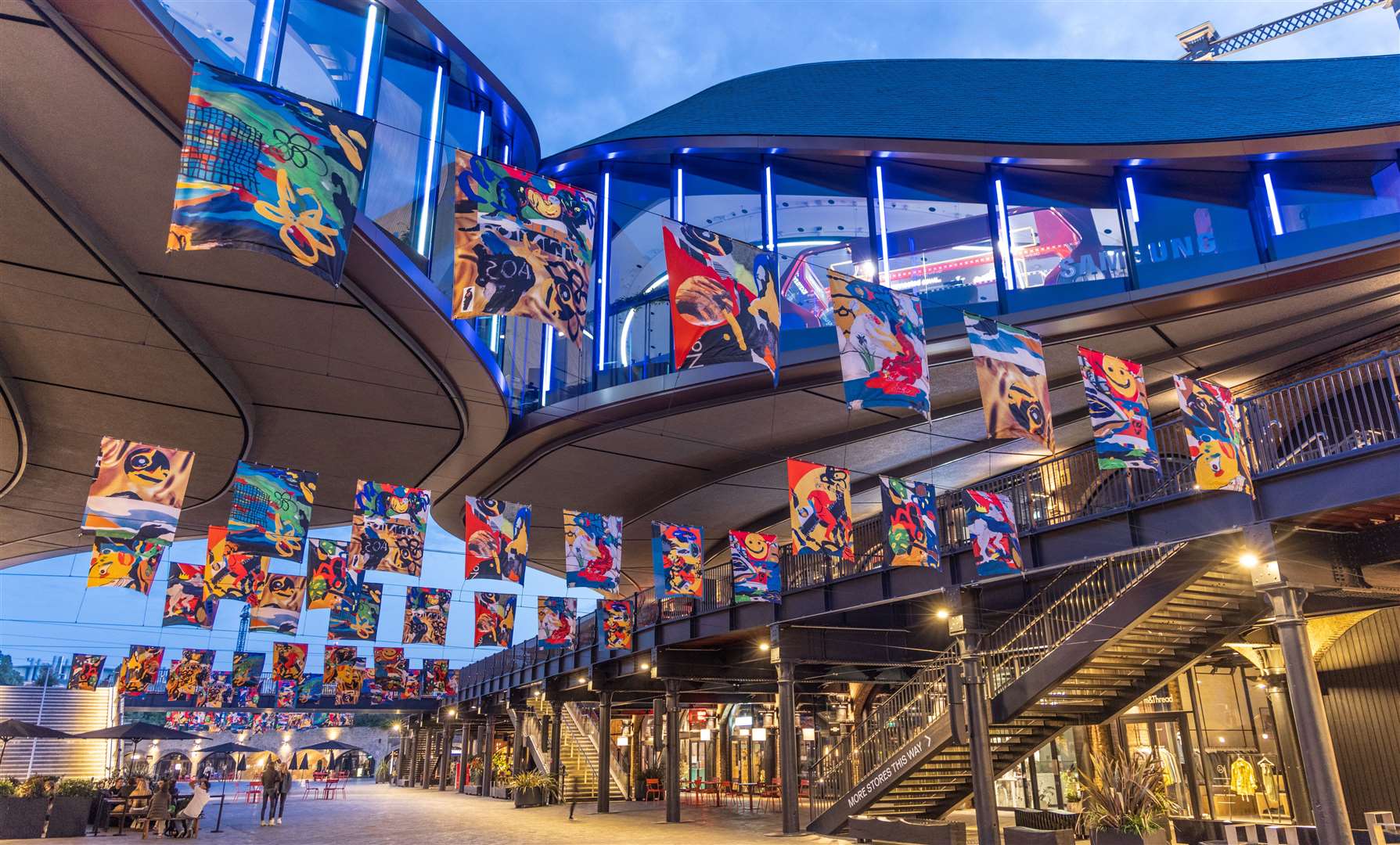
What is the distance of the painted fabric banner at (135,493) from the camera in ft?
48.8

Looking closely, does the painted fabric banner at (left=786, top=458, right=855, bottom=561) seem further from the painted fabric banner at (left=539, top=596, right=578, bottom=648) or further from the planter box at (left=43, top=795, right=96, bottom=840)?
the planter box at (left=43, top=795, right=96, bottom=840)

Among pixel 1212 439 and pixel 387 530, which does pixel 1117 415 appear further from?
pixel 387 530

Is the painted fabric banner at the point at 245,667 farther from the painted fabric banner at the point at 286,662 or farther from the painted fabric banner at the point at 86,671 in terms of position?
the painted fabric banner at the point at 286,662

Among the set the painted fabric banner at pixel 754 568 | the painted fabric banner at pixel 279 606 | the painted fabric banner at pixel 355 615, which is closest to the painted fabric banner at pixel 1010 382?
the painted fabric banner at pixel 754 568

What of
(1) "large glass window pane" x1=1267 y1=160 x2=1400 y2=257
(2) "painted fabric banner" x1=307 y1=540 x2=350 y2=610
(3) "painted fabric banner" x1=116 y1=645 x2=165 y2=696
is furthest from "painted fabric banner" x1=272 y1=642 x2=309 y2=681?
(1) "large glass window pane" x1=1267 y1=160 x2=1400 y2=257

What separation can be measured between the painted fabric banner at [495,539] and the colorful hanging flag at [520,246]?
8.05 m

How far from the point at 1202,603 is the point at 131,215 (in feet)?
65.4

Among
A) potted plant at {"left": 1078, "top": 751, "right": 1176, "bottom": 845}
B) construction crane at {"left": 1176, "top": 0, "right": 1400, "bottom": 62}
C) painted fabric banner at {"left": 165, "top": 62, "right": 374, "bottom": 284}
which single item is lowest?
potted plant at {"left": 1078, "top": 751, "right": 1176, "bottom": 845}

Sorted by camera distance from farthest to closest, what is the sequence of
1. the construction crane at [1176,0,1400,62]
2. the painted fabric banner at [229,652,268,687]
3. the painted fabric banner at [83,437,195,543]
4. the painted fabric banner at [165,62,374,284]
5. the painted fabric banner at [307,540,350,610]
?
the construction crane at [1176,0,1400,62]
the painted fabric banner at [229,652,268,687]
the painted fabric banner at [307,540,350,610]
the painted fabric banner at [83,437,195,543]
the painted fabric banner at [165,62,374,284]

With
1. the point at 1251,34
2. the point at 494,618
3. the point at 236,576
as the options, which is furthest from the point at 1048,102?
the point at 1251,34

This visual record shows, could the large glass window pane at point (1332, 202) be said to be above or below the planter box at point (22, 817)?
above

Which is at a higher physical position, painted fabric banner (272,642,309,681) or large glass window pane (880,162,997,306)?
large glass window pane (880,162,997,306)

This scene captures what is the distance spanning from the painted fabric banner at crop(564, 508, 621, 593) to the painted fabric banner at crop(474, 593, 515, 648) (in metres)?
5.23

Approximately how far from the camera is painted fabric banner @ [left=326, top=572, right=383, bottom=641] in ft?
64.8
